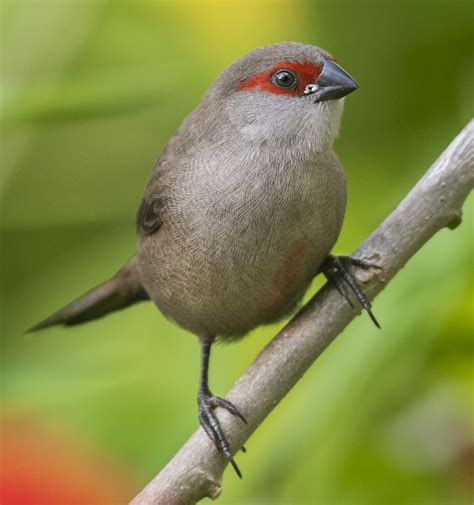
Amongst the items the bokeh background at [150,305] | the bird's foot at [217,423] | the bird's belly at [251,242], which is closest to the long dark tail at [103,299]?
the bokeh background at [150,305]

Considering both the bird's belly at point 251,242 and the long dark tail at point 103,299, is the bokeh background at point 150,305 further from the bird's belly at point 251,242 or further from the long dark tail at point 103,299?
the bird's belly at point 251,242

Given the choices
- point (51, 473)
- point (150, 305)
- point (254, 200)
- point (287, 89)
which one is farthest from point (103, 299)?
point (51, 473)

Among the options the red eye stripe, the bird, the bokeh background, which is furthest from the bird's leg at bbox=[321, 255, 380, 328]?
the red eye stripe

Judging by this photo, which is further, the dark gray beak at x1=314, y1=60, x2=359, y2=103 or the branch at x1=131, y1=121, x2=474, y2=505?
Answer: the dark gray beak at x1=314, y1=60, x2=359, y2=103

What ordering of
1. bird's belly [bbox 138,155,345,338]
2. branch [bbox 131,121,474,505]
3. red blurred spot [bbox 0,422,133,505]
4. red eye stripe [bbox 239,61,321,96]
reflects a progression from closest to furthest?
1. red blurred spot [bbox 0,422,133,505]
2. branch [bbox 131,121,474,505]
3. bird's belly [bbox 138,155,345,338]
4. red eye stripe [bbox 239,61,321,96]

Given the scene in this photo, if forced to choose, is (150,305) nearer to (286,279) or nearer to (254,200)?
(286,279)

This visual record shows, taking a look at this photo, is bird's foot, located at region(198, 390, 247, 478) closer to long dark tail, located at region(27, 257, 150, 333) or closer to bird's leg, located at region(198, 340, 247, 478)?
bird's leg, located at region(198, 340, 247, 478)
